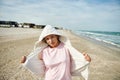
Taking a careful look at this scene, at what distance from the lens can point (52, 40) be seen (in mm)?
3242

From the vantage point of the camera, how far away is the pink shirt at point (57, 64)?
3051 millimetres

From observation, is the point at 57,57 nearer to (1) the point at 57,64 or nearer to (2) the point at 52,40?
(1) the point at 57,64

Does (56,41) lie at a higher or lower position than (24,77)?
higher

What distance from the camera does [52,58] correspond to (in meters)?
3.07

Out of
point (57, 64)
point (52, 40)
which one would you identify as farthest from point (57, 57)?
point (52, 40)

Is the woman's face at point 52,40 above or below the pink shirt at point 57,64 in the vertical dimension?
above

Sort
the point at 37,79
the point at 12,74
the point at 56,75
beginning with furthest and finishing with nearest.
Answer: the point at 12,74
the point at 37,79
the point at 56,75

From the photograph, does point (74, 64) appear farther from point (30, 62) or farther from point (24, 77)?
point (24, 77)

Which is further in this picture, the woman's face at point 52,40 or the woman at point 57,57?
the woman's face at point 52,40

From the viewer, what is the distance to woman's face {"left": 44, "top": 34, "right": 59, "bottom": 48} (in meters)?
3.22

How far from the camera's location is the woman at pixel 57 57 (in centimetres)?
306

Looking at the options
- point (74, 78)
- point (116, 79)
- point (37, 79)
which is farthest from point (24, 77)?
point (116, 79)

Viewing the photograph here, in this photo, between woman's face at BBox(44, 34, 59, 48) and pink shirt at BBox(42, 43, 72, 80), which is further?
woman's face at BBox(44, 34, 59, 48)

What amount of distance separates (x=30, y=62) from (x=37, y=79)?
352 cm
